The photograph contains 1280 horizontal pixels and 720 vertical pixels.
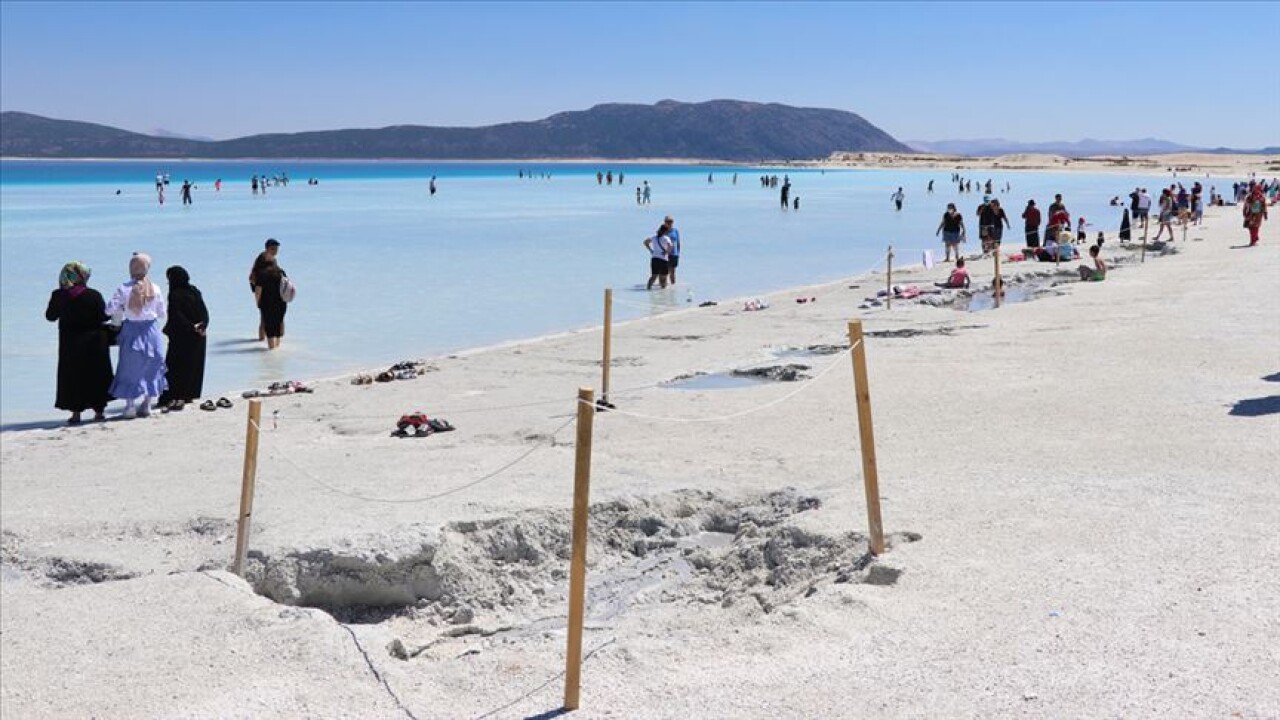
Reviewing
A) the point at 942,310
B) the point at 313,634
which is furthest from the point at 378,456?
the point at 942,310

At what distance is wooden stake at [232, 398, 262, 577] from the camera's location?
6934mm

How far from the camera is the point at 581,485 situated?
5.09 m

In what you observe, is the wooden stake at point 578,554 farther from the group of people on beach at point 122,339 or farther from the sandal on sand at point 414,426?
the group of people on beach at point 122,339

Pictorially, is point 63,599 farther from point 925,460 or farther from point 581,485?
point 925,460

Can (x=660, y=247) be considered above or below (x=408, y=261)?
above

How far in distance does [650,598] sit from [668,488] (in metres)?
1.51

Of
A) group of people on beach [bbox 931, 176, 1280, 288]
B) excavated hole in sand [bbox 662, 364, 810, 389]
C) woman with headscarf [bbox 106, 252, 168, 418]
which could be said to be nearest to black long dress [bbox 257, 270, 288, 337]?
woman with headscarf [bbox 106, 252, 168, 418]

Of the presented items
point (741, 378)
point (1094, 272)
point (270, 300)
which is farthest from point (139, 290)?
point (1094, 272)

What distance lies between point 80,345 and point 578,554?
8521 mm

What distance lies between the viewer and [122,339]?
12.0 m

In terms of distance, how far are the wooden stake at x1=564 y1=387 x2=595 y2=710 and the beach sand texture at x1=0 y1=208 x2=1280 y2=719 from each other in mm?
184

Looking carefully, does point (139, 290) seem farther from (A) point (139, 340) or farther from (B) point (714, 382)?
(B) point (714, 382)

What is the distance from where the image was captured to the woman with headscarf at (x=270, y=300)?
16.1 metres

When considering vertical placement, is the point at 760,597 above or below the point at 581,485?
below
